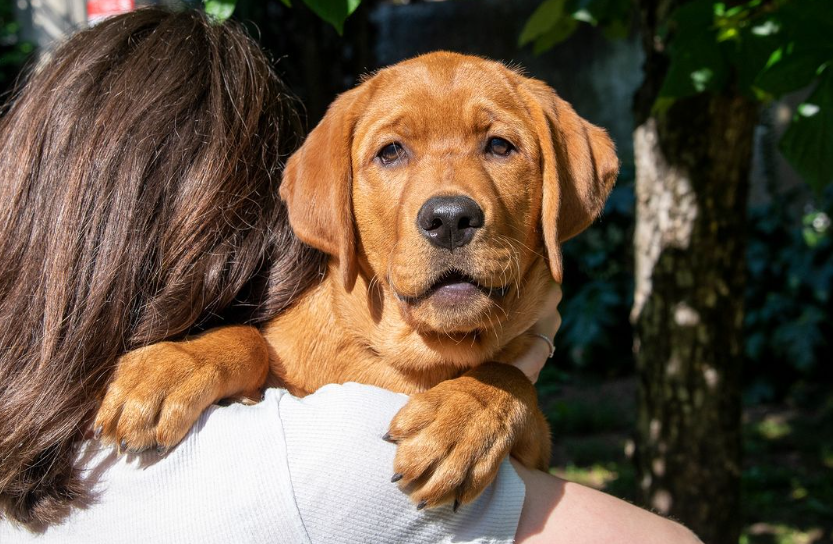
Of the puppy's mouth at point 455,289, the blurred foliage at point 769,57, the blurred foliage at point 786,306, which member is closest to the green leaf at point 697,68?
the blurred foliage at point 769,57

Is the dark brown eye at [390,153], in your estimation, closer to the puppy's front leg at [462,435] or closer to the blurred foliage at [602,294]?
the puppy's front leg at [462,435]

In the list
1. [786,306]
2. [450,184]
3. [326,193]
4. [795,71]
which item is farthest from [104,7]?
[786,306]

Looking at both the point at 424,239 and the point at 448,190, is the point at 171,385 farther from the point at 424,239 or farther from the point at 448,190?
the point at 448,190

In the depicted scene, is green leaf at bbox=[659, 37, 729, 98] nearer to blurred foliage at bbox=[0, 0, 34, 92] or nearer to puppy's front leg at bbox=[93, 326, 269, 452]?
puppy's front leg at bbox=[93, 326, 269, 452]

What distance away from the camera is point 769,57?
2.46 m

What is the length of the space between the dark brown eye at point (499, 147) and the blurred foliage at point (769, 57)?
0.51 m

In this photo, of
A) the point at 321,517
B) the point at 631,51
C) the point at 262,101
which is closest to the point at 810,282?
the point at 631,51

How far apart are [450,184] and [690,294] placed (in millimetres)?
1711

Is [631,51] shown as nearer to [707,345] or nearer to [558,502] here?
[707,345]

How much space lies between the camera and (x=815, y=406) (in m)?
7.29

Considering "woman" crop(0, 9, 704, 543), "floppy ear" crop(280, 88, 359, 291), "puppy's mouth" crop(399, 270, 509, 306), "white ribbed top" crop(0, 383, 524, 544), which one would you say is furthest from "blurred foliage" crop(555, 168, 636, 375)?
"white ribbed top" crop(0, 383, 524, 544)

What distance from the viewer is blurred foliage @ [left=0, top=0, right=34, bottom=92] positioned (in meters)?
8.00

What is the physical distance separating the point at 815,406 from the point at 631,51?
5.41 metres

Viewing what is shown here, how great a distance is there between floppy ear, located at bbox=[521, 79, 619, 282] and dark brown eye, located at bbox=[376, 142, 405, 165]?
1.59ft
